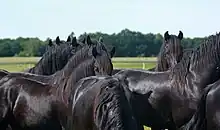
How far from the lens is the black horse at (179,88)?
6.52 metres

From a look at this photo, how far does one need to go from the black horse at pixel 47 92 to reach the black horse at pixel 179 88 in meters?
0.99

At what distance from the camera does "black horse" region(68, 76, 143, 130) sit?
416 centimetres

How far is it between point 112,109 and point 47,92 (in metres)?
2.22

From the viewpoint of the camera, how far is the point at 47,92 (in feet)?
20.3

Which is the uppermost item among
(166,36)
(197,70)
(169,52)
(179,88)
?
(166,36)

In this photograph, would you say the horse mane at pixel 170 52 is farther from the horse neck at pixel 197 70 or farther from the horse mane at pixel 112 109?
the horse mane at pixel 112 109

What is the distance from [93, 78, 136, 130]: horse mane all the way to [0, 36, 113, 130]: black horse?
1.27 m

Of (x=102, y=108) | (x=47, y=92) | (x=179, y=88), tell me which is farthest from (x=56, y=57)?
(x=102, y=108)

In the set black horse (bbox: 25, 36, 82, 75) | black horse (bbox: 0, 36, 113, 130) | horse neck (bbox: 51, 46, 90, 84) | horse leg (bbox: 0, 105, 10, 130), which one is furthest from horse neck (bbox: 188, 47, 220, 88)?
horse leg (bbox: 0, 105, 10, 130)

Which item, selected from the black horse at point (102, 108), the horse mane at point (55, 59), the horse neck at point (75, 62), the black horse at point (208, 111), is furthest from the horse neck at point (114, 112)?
the horse mane at point (55, 59)

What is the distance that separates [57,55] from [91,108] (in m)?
3.45

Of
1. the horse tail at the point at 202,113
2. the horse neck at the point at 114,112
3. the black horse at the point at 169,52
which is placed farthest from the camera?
the black horse at the point at 169,52

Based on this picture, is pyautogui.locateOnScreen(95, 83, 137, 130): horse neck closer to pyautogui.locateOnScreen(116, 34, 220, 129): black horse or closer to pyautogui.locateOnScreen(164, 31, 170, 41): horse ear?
pyautogui.locateOnScreen(116, 34, 220, 129): black horse

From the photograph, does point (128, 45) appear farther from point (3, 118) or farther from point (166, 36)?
point (3, 118)
